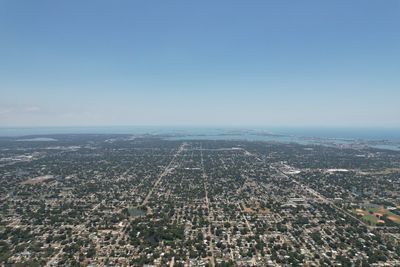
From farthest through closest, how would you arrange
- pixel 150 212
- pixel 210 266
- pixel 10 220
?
1. pixel 150 212
2. pixel 10 220
3. pixel 210 266

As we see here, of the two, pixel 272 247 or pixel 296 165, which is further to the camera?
pixel 296 165

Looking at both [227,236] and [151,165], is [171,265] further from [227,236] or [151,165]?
[151,165]

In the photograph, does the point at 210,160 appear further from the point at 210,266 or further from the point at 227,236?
the point at 210,266

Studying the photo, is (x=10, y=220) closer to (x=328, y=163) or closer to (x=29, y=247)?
(x=29, y=247)

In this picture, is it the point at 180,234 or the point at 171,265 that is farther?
the point at 180,234

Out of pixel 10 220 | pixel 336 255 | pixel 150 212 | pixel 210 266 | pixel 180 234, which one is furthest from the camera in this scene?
pixel 150 212

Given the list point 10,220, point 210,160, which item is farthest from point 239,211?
point 210,160

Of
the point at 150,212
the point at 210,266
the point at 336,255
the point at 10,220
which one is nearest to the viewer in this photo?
the point at 210,266

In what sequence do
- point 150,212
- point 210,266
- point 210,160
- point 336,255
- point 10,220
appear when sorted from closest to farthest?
point 210,266 → point 336,255 → point 10,220 → point 150,212 → point 210,160

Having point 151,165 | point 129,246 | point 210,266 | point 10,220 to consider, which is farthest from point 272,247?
point 151,165
